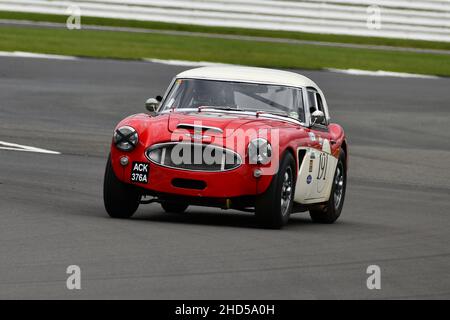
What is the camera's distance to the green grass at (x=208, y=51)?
32.6 m

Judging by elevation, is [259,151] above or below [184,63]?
below

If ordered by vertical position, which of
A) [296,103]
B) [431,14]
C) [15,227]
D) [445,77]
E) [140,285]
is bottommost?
[140,285]

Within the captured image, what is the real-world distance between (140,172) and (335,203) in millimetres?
2627

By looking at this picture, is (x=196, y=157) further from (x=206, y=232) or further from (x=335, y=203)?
(x=335, y=203)

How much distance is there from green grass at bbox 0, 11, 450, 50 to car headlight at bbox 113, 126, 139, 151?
29022 mm

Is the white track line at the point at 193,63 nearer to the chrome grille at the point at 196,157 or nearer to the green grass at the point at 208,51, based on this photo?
the green grass at the point at 208,51

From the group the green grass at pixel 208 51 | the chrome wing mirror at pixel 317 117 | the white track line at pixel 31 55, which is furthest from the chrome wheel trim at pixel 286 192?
the white track line at pixel 31 55

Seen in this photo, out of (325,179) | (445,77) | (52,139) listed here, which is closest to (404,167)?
(52,139)

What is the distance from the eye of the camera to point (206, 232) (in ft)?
35.7

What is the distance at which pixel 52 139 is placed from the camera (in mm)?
19078

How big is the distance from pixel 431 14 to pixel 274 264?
101ft

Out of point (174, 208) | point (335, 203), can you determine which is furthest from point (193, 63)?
point (174, 208)

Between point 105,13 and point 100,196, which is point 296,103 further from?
point 105,13

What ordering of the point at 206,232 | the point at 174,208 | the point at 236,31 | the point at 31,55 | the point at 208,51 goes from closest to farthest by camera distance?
the point at 206,232
the point at 174,208
the point at 31,55
the point at 208,51
the point at 236,31
